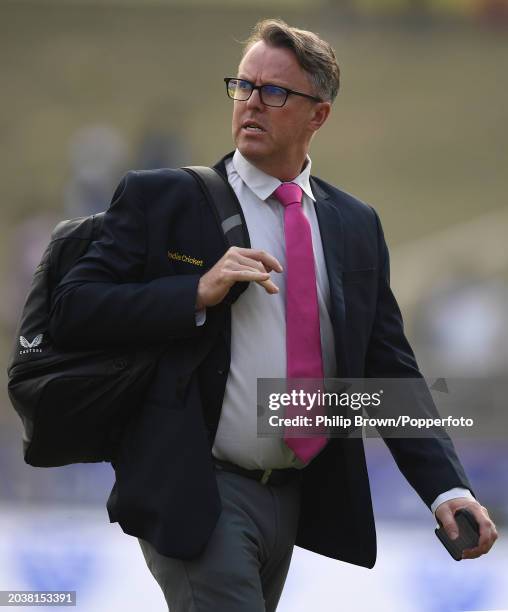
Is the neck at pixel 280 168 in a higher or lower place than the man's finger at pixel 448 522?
higher

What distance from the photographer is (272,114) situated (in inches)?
129

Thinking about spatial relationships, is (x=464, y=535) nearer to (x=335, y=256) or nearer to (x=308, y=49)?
(x=335, y=256)

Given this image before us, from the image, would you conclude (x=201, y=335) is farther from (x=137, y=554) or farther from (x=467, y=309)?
(x=467, y=309)

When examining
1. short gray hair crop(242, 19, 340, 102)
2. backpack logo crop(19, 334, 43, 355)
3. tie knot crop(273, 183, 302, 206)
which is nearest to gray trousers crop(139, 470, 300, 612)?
backpack logo crop(19, 334, 43, 355)

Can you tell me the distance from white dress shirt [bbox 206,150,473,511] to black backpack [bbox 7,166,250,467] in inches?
3.7

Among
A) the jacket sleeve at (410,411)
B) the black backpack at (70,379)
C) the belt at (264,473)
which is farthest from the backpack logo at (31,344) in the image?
the jacket sleeve at (410,411)

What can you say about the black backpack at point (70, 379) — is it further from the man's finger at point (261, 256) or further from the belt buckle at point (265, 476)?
the belt buckle at point (265, 476)

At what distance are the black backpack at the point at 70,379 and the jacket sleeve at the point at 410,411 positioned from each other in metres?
0.50

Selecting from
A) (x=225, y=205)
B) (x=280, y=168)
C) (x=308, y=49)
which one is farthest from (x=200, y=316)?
(x=308, y=49)

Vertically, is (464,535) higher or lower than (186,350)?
lower

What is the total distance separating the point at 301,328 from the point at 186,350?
0.98ft

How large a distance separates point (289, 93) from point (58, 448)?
105cm

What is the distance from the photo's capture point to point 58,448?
3078mm

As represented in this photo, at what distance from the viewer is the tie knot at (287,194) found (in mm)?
3285
